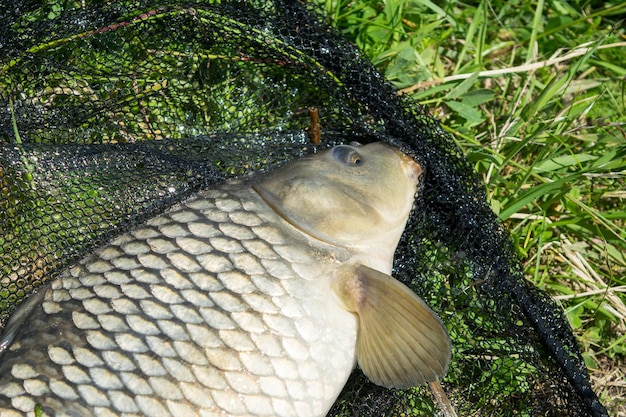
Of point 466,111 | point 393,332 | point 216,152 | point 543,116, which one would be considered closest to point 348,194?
point 393,332

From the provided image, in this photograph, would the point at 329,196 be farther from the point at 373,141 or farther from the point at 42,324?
the point at 42,324

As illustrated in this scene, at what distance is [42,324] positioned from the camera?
1.50 meters

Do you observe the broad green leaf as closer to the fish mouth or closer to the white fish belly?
the fish mouth

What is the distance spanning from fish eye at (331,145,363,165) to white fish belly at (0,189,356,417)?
257mm

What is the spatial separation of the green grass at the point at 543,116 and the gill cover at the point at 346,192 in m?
0.56

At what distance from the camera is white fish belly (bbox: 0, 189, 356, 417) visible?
1.41m

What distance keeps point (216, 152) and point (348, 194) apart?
456 millimetres

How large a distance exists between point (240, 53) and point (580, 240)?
1.26 meters

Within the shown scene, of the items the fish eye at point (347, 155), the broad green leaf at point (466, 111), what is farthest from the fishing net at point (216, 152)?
the broad green leaf at point (466, 111)

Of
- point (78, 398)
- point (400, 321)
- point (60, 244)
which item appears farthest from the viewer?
point (60, 244)

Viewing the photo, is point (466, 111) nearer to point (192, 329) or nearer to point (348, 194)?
point (348, 194)

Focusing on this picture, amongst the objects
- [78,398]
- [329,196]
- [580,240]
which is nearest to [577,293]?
[580,240]

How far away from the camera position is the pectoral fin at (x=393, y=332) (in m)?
1.60

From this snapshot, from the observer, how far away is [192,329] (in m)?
1.48
